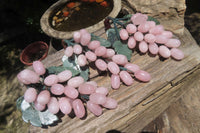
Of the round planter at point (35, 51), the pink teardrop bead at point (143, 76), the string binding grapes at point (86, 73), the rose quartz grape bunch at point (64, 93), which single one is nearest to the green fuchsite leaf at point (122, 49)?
the string binding grapes at point (86, 73)

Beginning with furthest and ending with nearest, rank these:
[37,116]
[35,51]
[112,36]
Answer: [35,51] < [112,36] < [37,116]

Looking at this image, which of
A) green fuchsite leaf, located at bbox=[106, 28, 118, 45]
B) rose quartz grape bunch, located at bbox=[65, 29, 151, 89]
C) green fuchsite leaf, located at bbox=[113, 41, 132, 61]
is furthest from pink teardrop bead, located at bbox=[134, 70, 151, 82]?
green fuchsite leaf, located at bbox=[106, 28, 118, 45]

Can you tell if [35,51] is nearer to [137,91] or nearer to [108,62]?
[108,62]

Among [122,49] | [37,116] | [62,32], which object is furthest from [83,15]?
[37,116]

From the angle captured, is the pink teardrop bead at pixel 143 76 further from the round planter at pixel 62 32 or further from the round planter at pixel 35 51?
the round planter at pixel 35 51

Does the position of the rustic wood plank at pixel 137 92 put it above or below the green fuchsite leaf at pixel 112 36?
below

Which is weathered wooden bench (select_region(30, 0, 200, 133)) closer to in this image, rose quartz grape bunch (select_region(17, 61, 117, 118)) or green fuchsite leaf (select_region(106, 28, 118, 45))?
rose quartz grape bunch (select_region(17, 61, 117, 118))

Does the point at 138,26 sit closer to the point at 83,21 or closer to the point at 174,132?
the point at 83,21
